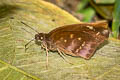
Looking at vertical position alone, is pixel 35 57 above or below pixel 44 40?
below

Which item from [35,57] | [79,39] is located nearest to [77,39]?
[79,39]

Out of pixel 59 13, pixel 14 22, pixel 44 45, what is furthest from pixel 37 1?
pixel 44 45

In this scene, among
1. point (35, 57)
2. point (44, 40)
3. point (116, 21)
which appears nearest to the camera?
point (35, 57)

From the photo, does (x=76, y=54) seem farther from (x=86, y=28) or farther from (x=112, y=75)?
(x=112, y=75)

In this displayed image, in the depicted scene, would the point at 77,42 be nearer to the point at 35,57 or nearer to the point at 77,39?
the point at 77,39

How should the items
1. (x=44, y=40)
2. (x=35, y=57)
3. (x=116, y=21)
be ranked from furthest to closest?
(x=116, y=21)
(x=44, y=40)
(x=35, y=57)

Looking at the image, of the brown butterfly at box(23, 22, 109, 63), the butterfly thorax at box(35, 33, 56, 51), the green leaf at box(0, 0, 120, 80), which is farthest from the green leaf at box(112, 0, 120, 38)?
the butterfly thorax at box(35, 33, 56, 51)

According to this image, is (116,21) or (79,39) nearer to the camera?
(79,39)
